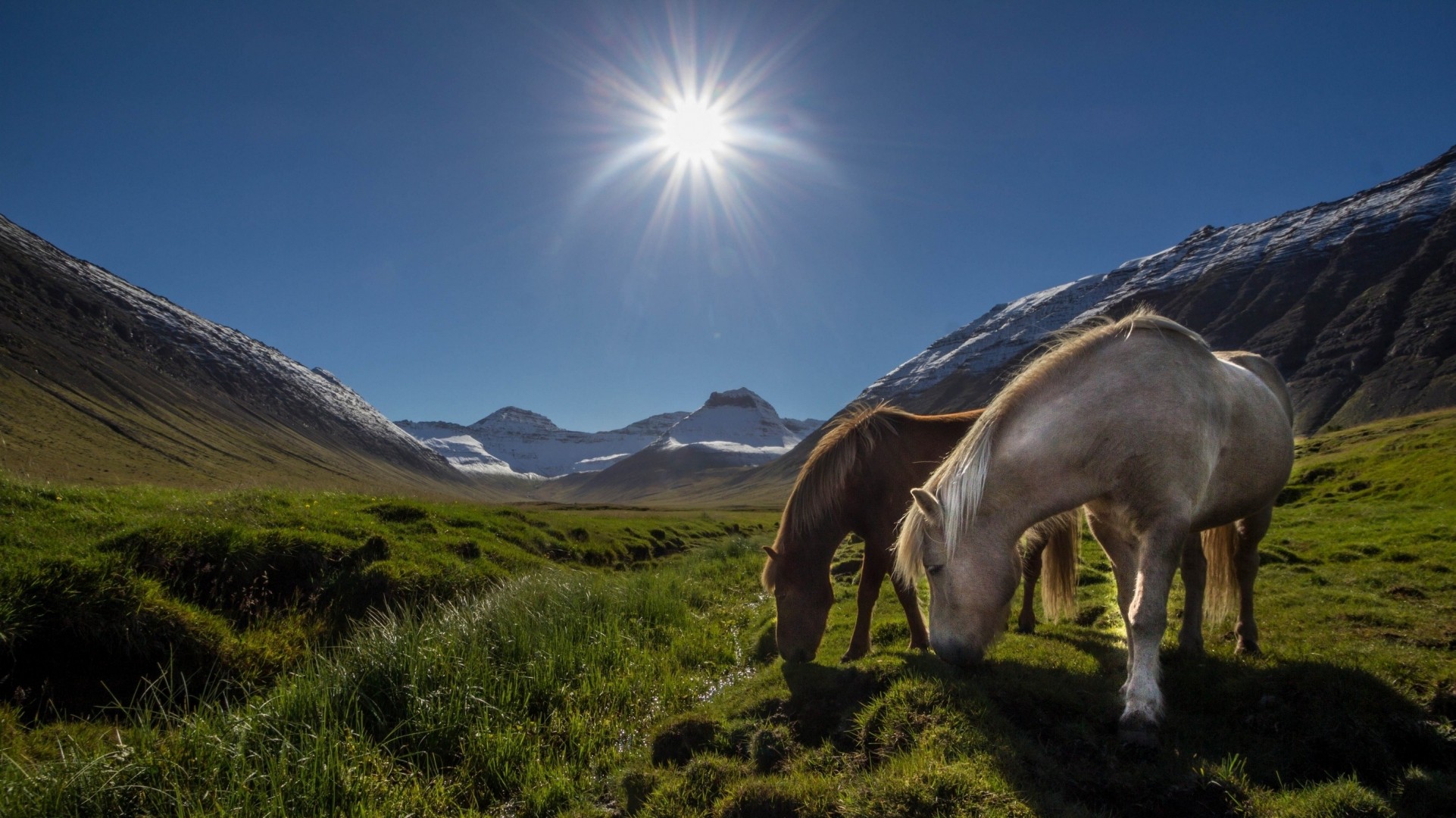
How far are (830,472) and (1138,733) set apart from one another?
356 cm

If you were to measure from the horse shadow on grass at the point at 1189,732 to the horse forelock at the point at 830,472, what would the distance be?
2021mm

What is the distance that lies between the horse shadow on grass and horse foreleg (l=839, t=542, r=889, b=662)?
61.0 inches

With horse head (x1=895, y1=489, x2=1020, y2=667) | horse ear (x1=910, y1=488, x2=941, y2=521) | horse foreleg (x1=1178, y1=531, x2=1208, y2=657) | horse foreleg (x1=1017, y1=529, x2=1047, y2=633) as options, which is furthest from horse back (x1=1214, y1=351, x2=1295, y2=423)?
horse ear (x1=910, y1=488, x2=941, y2=521)

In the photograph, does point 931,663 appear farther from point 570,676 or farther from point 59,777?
point 59,777

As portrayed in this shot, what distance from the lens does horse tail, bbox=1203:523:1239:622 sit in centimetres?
583

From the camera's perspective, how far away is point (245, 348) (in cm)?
19388

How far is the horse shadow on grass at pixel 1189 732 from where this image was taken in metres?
3.03

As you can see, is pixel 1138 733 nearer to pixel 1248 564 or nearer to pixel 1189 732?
pixel 1189 732

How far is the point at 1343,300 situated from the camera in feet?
425

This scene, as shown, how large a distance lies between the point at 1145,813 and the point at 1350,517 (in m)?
19.0

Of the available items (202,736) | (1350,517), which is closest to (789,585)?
(202,736)

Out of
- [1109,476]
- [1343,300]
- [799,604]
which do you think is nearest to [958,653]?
[1109,476]

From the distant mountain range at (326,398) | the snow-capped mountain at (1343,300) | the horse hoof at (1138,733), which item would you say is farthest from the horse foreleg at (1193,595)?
the snow-capped mountain at (1343,300)

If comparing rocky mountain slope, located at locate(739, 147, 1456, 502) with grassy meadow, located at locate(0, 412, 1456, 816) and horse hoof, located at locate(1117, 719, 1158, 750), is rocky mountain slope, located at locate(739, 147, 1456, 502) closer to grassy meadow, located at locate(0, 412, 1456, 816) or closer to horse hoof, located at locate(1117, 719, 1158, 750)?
grassy meadow, located at locate(0, 412, 1456, 816)
